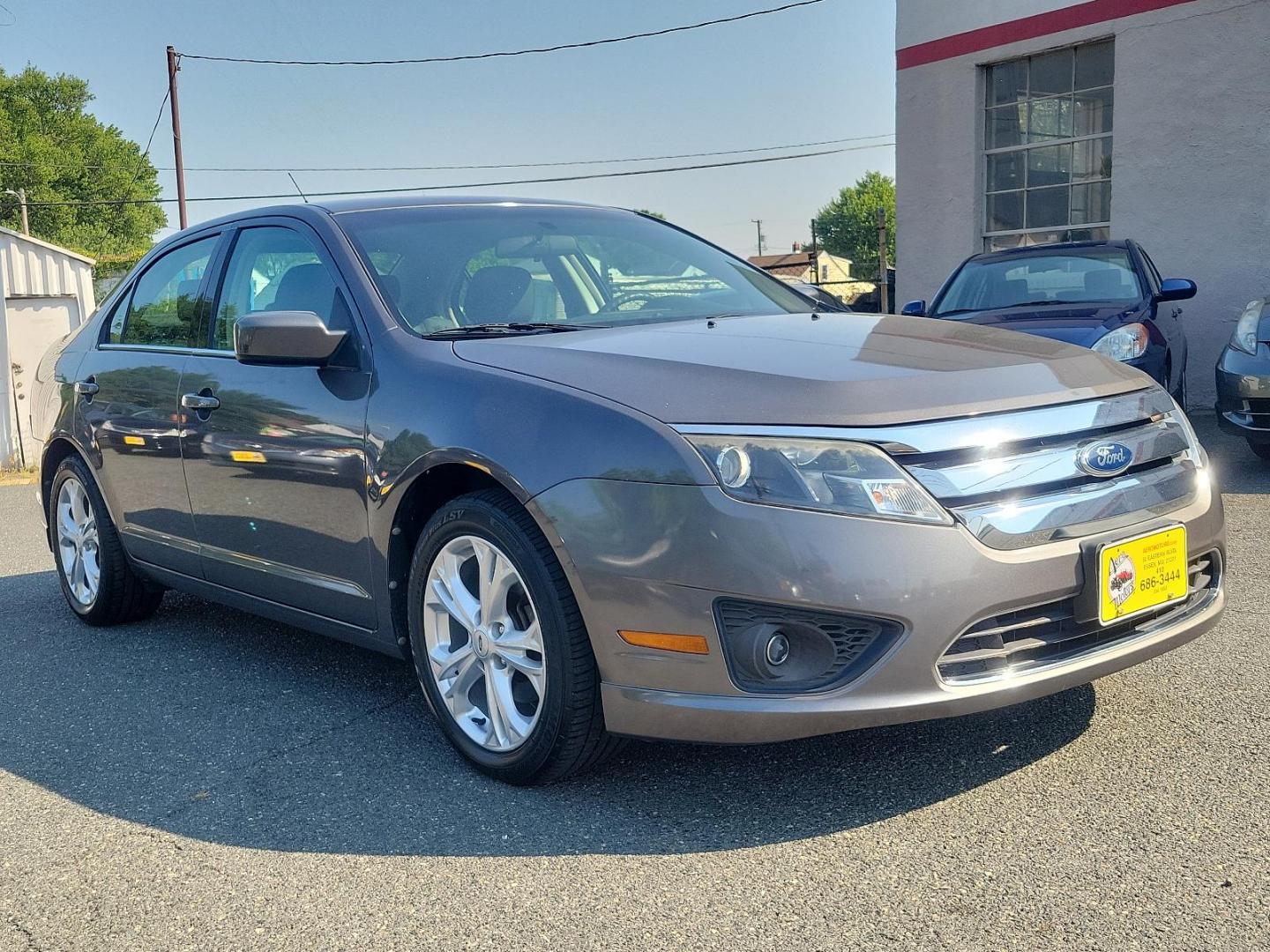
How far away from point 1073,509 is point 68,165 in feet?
252

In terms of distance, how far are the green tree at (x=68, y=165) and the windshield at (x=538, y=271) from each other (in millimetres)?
70001

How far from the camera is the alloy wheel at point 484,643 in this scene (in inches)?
120

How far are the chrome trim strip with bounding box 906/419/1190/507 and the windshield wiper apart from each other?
4.05ft

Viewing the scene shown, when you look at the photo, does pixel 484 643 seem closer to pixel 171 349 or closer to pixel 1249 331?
pixel 171 349

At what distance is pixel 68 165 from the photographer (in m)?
69.9

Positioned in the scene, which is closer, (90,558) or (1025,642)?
(1025,642)

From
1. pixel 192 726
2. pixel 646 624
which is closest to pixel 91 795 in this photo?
pixel 192 726

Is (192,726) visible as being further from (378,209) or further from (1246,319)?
(1246,319)

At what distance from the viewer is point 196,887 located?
269cm

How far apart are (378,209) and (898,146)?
10.6 m

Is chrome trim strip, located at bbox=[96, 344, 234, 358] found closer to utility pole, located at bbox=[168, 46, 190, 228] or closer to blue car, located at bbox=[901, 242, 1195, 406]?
blue car, located at bbox=[901, 242, 1195, 406]

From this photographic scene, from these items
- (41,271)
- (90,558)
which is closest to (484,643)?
(90,558)

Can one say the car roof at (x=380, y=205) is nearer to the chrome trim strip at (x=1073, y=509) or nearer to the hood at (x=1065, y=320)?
the chrome trim strip at (x=1073, y=509)

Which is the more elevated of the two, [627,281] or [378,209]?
[378,209]
